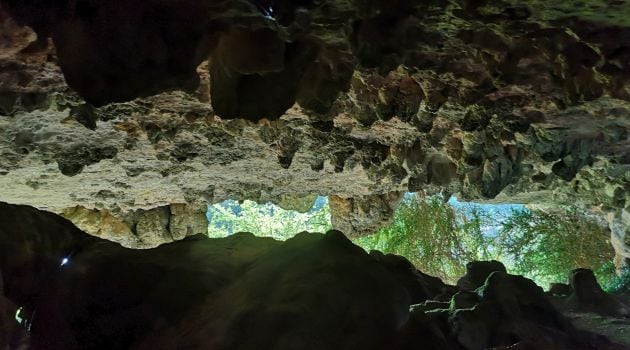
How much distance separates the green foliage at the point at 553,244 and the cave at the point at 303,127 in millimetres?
3280

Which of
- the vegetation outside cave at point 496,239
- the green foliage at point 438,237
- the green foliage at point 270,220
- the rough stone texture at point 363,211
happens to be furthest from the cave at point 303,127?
the green foliage at point 270,220

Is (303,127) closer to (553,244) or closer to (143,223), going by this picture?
(143,223)

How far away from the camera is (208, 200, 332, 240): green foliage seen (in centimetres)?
840

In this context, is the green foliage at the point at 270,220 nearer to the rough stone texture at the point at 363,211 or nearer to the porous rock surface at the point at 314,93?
the rough stone texture at the point at 363,211

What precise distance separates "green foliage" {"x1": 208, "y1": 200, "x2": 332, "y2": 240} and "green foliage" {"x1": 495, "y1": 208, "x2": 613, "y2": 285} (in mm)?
2671

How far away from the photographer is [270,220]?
873cm

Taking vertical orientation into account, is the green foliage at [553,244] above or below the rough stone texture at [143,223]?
below

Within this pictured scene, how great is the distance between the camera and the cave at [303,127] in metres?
1.17

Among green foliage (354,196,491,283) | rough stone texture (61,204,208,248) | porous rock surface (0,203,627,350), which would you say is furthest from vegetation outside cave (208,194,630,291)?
porous rock surface (0,203,627,350)

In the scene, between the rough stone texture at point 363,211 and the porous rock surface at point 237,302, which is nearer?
the porous rock surface at point 237,302

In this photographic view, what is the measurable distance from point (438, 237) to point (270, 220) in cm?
277

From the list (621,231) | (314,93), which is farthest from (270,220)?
(314,93)

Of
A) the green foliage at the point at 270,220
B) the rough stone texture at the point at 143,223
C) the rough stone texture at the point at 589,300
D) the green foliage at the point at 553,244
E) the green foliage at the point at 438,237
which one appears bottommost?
the green foliage at the point at 270,220

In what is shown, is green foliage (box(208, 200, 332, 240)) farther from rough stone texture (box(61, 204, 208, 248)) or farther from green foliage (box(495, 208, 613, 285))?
rough stone texture (box(61, 204, 208, 248))
